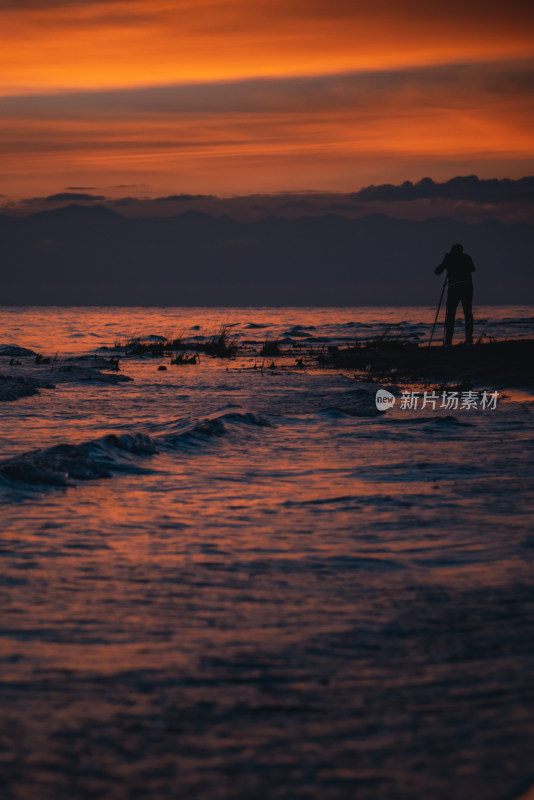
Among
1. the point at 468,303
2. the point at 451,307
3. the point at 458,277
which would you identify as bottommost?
the point at 451,307

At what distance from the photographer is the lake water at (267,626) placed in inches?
107

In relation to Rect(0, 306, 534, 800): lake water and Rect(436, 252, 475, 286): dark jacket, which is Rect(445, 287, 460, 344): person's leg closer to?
Rect(436, 252, 475, 286): dark jacket

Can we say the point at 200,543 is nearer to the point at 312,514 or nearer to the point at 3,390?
the point at 312,514

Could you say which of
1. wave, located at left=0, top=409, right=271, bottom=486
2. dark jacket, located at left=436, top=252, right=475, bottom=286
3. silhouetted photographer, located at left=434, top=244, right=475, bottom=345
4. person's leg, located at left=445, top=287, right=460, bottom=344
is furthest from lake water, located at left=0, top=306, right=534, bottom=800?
dark jacket, located at left=436, top=252, right=475, bottom=286

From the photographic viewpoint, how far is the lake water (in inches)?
107

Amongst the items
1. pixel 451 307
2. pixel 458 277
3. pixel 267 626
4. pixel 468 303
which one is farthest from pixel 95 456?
pixel 468 303

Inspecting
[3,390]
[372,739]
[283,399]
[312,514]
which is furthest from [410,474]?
[3,390]

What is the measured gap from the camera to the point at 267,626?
388 cm

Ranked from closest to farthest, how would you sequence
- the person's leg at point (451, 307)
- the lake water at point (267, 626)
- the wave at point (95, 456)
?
the lake water at point (267, 626) → the wave at point (95, 456) → the person's leg at point (451, 307)

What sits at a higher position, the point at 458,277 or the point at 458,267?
the point at 458,267

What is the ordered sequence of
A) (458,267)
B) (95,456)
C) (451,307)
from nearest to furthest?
(95,456) < (458,267) < (451,307)

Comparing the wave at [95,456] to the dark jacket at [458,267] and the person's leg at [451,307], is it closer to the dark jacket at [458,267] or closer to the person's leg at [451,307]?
the person's leg at [451,307]

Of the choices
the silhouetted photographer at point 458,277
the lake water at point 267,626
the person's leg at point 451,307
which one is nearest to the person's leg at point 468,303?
the silhouetted photographer at point 458,277

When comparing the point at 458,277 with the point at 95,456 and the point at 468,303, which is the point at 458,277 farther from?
the point at 95,456
